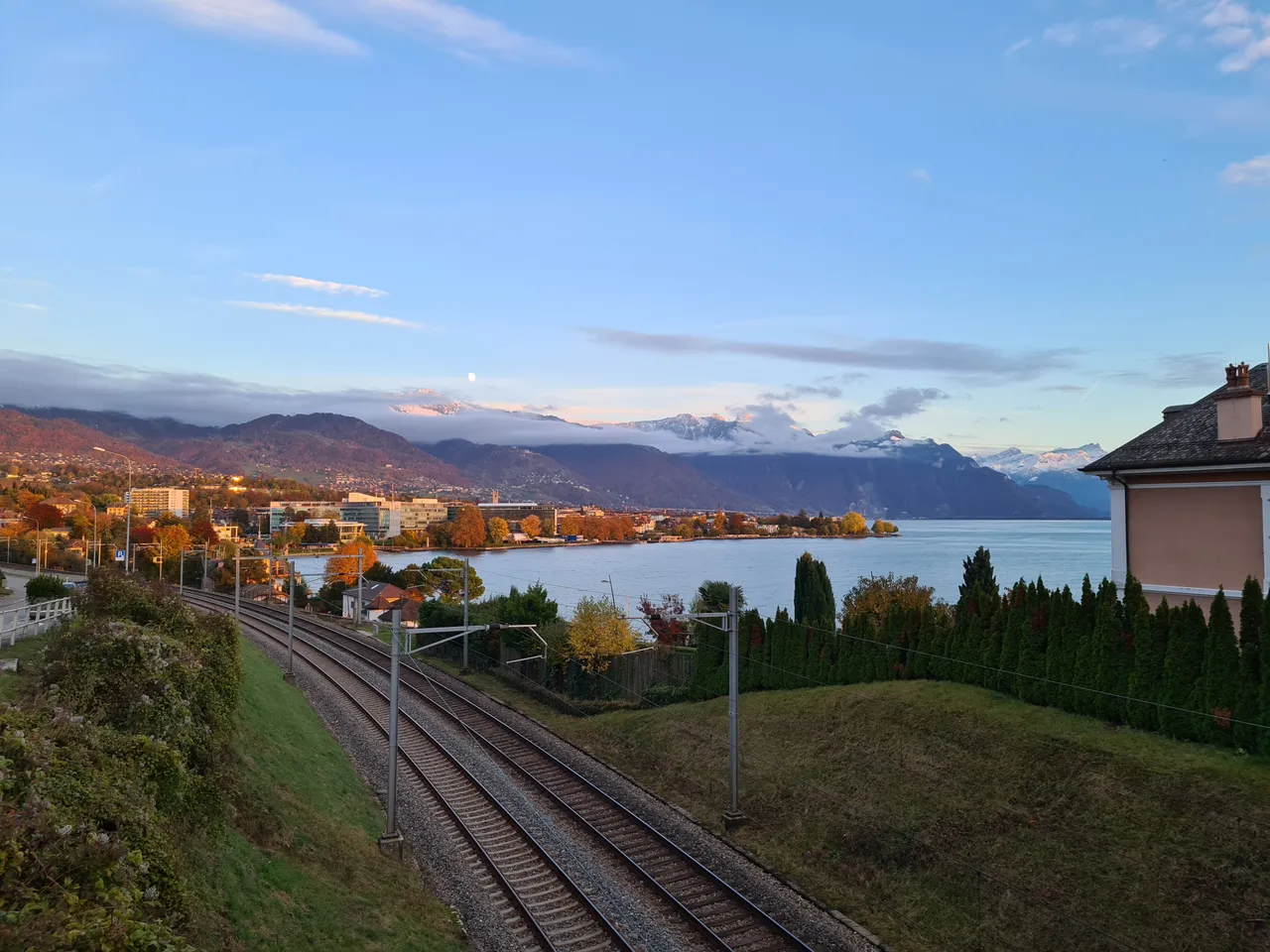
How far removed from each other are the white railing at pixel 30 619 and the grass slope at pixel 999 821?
22790 millimetres

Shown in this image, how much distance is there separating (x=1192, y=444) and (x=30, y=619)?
41.8m

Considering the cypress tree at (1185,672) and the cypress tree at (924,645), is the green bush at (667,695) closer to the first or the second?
the cypress tree at (924,645)

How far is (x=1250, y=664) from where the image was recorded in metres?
18.2

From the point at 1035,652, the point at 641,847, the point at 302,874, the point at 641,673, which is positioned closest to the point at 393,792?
the point at 302,874

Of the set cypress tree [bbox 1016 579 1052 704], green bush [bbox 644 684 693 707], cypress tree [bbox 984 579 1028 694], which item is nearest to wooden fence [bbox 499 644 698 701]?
green bush [bbox 644 684 693 707]

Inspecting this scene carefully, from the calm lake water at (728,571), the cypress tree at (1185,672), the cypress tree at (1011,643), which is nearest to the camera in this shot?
the cypress tree at (1185,672)

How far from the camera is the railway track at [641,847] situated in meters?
16.4

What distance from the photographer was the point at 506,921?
57.1 feet

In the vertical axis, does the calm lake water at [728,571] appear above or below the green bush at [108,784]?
below

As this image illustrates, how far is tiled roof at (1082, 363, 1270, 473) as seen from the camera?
21.0m

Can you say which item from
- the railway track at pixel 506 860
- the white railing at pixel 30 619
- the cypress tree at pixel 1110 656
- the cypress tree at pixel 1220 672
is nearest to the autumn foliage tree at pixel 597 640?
the railway track at pixel 506 860

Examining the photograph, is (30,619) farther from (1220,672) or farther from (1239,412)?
(1239,412)

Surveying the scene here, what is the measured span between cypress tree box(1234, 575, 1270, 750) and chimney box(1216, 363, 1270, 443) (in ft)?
Result: 17.0

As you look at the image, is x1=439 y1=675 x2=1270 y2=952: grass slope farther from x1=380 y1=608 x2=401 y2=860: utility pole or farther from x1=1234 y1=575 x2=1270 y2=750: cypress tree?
x1=380 y1=608 x2=401 y2=860: utility pole
